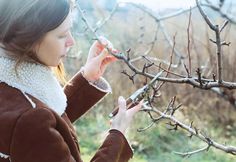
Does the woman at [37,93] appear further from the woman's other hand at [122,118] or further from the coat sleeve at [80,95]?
the coat sleeve at [80,95]

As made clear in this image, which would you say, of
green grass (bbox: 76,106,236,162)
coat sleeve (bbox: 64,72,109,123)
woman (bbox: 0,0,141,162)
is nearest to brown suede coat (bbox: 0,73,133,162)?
woman (bbox: 0,0,141,162)

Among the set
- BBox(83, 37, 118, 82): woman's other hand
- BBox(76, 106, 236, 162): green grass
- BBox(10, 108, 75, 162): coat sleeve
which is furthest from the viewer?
BBox(76, 106, 236, 162): green grass

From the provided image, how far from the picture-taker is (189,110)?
3637 mm

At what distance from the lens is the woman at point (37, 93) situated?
0.94m

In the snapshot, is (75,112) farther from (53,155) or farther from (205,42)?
(205,42)

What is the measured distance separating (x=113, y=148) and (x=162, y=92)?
8.70 ft

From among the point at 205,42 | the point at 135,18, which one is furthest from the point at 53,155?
the point at 135,18

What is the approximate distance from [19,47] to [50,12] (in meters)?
0.08

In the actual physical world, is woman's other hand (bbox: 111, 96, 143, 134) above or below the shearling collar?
below

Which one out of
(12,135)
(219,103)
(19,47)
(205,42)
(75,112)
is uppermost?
(19,47)

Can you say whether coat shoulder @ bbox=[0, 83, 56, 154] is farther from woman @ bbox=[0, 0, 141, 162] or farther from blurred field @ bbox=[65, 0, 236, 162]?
blurred field @ bbox=[65, 0, 236, 162]

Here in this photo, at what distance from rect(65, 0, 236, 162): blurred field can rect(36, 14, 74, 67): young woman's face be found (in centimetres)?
214

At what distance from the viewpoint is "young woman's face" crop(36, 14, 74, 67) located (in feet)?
3.21

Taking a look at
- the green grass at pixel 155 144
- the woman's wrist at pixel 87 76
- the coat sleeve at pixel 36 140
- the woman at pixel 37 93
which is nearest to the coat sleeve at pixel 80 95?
the woman's wrist at pixel 87 76
